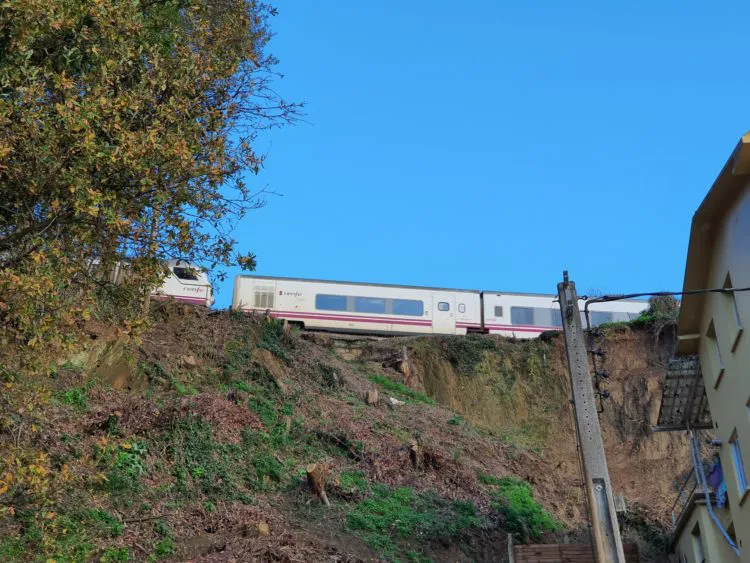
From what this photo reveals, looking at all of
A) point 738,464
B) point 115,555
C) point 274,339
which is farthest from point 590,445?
point 274,339

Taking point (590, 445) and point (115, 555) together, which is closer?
point (590, 445)

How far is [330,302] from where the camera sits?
3291 centimetres

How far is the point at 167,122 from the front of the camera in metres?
10.1

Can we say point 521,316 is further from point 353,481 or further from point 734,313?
point 734,313

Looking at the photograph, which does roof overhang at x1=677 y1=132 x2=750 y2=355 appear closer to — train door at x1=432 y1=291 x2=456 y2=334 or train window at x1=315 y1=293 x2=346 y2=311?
train door at x1=432 y1=291 x2=456 y2=334

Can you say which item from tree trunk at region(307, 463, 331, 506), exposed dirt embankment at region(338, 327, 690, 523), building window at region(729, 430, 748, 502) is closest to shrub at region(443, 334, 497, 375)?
exposed dirt embankment at region(338, 327, 690, 523)

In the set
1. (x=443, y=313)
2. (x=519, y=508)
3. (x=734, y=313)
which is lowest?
(x=519, y=508)

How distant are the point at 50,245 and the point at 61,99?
1834mm

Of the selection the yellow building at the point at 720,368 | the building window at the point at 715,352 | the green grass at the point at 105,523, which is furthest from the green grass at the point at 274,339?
the building window at the point at 715,352

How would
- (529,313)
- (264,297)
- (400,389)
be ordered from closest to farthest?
(400,389) < (264,297) < (529,313)

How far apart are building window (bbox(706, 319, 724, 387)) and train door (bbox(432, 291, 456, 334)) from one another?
16.9 metres

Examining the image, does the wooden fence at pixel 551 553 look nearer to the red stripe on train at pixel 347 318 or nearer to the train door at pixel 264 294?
the red stripe on train at pixel 347 318

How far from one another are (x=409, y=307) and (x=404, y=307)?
212 millimetres

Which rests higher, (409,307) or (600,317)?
(409,307)
